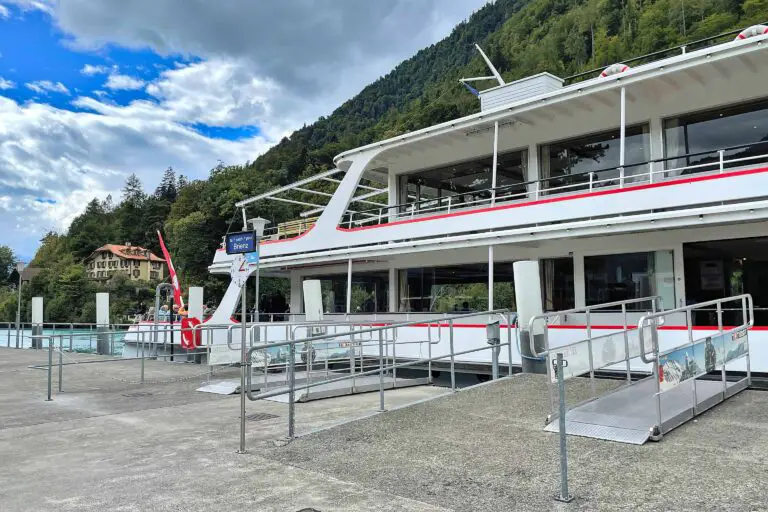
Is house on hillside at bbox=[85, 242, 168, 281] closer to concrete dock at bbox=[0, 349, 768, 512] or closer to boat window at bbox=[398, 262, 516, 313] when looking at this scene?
boat window at bbox=[398, 262, 516, 313]

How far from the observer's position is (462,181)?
49.4 ft

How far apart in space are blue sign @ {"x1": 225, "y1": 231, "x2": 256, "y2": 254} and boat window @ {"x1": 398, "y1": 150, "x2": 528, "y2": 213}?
23.3ft

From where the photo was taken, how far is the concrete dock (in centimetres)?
432

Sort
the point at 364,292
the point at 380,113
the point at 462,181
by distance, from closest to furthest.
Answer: the point at 462,181
the point at 364,292
the point at 380,113

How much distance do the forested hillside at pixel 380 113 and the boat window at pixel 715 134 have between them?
39.5 meters

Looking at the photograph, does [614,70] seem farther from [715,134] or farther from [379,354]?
[379,354]

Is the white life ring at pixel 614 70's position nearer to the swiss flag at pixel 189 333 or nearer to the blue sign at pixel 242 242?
the blue sign at pixel 242 242

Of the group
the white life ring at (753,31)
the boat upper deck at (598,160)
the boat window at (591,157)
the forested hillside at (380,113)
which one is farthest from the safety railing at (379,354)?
the forested hillside at (380,113)

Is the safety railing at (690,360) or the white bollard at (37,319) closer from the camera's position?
the safety railing at (690,360)

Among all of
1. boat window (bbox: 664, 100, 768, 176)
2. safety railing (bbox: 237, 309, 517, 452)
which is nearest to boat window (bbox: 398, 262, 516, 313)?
safety railing (bbox: 237, 309, 517, 452)

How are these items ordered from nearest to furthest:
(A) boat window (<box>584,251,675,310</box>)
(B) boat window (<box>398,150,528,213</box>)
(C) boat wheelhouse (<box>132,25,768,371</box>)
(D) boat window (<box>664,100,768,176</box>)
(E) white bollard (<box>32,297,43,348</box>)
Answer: (C) boat wheelhouse (<box>132,25,768,371</box>) → (D) boat window (<box>664,100,768,176</box>) → (A) boat window (<box>584,251,675,310</box>) → (B) boat window (<box>398,150,528,213</box>) → (E) white bollard (<box>32,297,43,348</box>)

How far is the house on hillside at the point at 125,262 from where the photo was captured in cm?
9300

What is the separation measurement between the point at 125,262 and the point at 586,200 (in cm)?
9459

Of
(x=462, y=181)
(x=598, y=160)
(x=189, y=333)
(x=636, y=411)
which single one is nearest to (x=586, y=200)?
(x=598, y=160)
